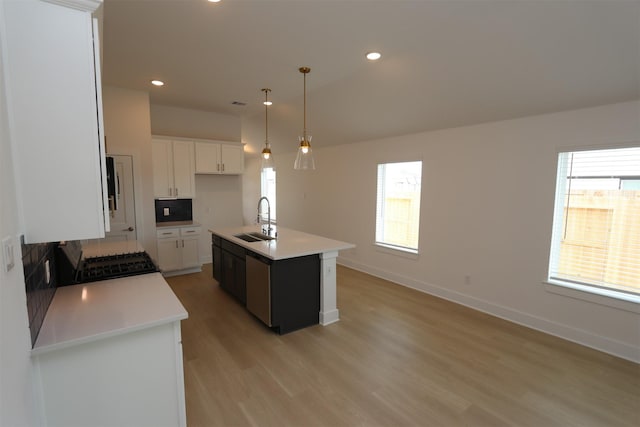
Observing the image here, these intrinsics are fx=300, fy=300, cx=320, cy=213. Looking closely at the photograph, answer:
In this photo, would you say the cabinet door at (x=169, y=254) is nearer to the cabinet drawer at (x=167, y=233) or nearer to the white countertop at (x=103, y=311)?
the cabinet drawer at (x=167, y=233)

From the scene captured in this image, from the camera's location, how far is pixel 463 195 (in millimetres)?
3994

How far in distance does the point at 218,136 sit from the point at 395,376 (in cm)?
495

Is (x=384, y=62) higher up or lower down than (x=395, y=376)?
higher up

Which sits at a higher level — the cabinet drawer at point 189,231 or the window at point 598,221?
the window at point 598,221

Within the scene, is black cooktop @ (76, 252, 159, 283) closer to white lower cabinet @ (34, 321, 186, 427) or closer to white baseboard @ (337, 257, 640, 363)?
white lower cabinet @ (34, 321, 186, 427)

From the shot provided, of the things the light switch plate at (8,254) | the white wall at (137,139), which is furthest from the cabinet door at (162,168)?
the light switch plate at (8,254)

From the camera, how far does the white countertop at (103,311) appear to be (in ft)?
4.75

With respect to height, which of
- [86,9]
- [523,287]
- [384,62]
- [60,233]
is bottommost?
[523,287]

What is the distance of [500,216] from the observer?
362cm

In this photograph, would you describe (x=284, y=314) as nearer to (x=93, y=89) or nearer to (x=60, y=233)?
(x=60, y=233)

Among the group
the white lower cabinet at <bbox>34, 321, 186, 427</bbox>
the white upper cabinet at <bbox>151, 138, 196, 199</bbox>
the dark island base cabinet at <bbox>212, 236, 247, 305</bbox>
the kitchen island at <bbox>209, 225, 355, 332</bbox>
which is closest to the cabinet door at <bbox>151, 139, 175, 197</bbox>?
the white upper cabinet at <bbox>151, 138, 196, 199</bbox>

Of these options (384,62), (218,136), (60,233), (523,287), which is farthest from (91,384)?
(218,136)

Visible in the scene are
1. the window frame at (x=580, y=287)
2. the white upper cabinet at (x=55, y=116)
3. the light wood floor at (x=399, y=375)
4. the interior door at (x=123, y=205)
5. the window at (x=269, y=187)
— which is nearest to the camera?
the white upper cabinet at (x=55, y=116)

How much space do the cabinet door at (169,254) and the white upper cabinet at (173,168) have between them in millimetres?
777
